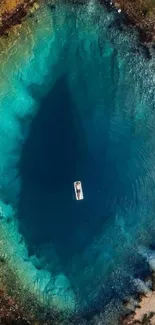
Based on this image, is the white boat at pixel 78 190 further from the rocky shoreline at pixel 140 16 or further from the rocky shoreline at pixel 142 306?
the rocky shoreline at pixel 140 16

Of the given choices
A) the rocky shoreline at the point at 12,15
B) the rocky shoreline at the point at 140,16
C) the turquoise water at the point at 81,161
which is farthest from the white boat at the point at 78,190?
the rocky shoreline at the point at 12,15

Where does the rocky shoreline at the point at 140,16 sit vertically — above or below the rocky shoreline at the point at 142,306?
above

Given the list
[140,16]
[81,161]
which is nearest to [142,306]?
[81,161]

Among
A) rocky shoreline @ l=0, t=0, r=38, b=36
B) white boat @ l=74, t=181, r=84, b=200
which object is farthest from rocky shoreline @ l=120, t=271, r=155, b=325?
rocky shoreline @ l=0, t=0, r=38, b=36

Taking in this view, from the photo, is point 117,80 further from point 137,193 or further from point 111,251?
point 111,251

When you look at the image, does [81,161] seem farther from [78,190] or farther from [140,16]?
[140,16]

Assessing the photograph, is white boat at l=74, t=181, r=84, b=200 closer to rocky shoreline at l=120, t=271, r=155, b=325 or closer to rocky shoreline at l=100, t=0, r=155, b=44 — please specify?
rocky shoreline at l=120, t=271, r=155, b=325

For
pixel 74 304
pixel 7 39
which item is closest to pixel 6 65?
pixel 7 39

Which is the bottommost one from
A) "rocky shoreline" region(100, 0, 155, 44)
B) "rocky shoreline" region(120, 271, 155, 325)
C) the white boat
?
"rocky shoreline" region(120, 271, 155, 325)
